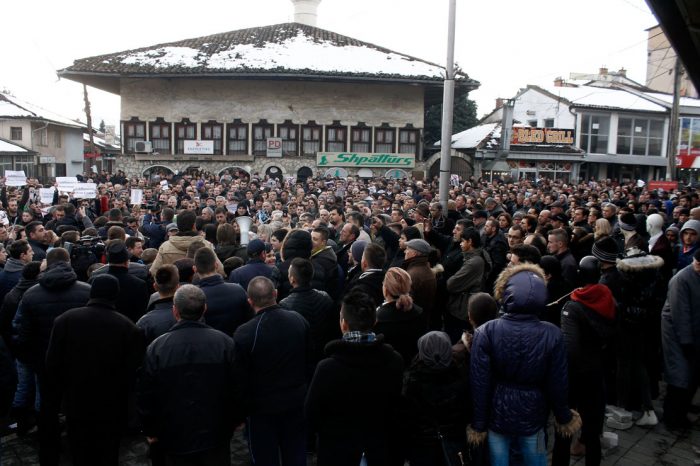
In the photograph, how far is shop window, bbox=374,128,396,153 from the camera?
3106cm

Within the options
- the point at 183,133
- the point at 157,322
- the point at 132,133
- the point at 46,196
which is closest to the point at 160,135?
the point at 183,133

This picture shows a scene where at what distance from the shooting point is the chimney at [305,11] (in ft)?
123

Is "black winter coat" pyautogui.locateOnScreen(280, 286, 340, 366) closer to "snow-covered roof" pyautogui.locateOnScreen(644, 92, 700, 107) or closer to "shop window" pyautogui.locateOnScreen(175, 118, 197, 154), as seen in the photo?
"shop window" pyautogui.locateOnScreen(175, 118, 197, 154)

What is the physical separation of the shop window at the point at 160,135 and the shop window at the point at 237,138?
126 inches

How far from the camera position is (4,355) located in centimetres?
392

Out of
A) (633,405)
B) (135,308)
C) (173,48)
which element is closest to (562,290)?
(633,405)

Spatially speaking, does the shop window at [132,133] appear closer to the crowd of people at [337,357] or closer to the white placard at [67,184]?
the white placard at [67,184]

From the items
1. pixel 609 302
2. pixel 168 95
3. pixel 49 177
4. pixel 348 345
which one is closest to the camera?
pixel 348 345

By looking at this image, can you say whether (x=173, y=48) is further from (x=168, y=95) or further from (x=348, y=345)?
(x=348, y=345)

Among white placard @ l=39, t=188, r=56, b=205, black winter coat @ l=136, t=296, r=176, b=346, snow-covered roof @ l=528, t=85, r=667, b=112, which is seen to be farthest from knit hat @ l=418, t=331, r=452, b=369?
snow-covered roof @ l=528, t=85, r=667, b=112

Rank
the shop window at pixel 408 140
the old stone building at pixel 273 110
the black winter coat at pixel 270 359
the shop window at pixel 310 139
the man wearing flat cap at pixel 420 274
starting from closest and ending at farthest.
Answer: the black winter coat at pixel 270 359
the man wearing flat cap at pixel 420 274
the old stone building at pixel 273 110
the shop window at pixel 310 139
the shop window at pixel 408 140

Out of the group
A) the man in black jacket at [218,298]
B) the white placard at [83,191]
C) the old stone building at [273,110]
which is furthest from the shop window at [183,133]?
the man in black jacket at [218,298]

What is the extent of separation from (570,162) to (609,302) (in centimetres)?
3284

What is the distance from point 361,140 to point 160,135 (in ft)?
34.3
